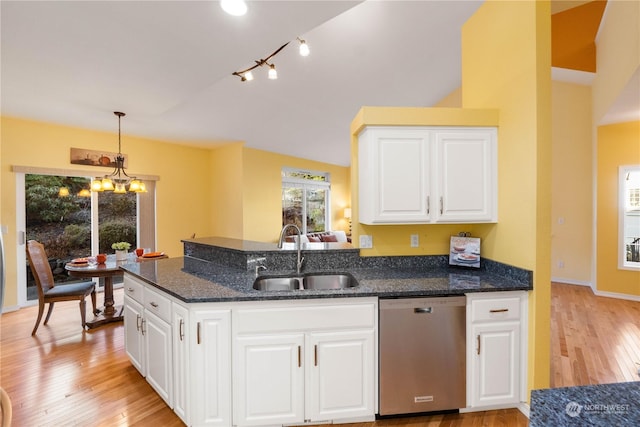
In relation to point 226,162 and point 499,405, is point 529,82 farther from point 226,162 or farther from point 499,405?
point 226,162

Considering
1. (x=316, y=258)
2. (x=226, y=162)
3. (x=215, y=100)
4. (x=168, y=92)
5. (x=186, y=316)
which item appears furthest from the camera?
(x=226, y=162)

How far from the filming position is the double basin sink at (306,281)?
2.25 meters

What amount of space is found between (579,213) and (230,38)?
6.25 meters

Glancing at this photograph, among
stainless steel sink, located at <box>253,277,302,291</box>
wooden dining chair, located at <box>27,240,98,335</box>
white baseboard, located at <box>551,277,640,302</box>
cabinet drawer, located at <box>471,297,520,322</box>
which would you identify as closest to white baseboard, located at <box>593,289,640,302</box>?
white baseboard, located at <box>551,277,640,302</box>

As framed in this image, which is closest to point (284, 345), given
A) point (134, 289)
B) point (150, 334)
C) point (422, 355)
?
point (422, 355)

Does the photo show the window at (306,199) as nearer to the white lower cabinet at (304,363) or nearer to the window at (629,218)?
the white lower cabinet at (304,363)

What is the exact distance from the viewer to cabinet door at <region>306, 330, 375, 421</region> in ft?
5.91

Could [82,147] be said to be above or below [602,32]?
below

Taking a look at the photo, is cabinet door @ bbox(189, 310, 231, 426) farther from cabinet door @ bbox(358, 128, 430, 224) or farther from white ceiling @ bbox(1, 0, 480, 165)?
white ceiling @ bbox(1, 0, 480, 165)

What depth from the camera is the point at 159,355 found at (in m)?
2.03

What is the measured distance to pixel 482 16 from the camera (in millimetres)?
2516

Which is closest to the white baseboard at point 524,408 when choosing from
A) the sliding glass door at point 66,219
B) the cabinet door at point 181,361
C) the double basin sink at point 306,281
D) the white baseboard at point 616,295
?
the double basin sink at point 306,281

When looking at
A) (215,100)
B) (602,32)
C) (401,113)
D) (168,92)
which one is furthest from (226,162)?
(602,32)

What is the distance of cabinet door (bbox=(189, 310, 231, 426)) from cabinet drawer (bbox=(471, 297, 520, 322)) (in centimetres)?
157
